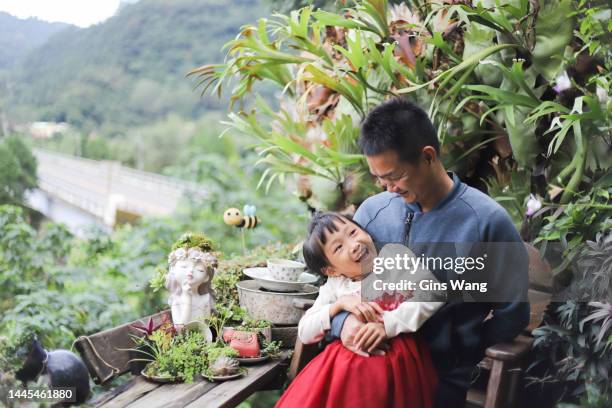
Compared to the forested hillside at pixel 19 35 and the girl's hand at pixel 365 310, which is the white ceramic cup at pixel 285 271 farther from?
the forested hillside at pixel 19 35

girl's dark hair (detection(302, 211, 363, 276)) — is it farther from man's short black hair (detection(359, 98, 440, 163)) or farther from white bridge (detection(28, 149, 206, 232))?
white bridge (detection(28, 149, 206, 232))

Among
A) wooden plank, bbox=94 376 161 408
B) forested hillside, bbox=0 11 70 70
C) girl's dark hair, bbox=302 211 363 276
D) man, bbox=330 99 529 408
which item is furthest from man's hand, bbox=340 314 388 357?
forested hillside, bbox=0 11 70 70

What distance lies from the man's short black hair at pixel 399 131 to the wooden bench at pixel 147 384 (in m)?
0.66

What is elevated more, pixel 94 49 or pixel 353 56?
pixel 94 49

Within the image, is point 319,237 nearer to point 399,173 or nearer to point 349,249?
point 349,249

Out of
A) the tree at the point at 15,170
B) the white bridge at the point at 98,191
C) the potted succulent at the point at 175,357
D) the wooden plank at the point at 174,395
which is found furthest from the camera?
the white bridge at the point at 98,191

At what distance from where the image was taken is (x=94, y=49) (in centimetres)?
323

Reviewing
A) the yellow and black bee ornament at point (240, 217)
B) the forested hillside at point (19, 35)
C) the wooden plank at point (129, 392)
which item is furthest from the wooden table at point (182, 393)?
the forested hillside at point (19, 35)

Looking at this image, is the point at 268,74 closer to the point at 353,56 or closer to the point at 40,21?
the point at 353,56

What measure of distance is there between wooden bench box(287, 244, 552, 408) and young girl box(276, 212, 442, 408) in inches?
7.5

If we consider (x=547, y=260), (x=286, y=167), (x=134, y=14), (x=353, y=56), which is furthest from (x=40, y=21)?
(x=547, y=260)

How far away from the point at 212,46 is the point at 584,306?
3.22m

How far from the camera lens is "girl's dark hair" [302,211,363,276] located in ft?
4.14

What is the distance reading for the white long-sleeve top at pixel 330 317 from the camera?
1233 millimetres
